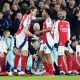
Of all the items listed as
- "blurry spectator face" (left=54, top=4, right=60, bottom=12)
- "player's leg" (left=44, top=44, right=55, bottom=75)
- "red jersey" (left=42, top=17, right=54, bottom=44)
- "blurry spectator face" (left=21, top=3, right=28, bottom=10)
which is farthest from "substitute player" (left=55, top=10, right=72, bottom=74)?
"blurry spectator face" (left=21, top=3, right=28, bottom=10)

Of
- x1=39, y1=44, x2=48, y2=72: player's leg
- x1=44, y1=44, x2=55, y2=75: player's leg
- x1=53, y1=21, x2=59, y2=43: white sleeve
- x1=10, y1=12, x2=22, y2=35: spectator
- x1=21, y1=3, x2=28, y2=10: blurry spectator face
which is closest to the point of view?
x1=44, y1=44, x2=55, y2=75: player's leg

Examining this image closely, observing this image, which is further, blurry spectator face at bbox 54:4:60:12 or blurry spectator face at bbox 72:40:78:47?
blurry spectator face at bbox 54:4:60:12

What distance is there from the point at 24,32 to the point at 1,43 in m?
1.28

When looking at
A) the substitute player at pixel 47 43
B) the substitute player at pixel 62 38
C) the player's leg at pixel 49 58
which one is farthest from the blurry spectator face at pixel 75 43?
the player's leg at pixel 49 58

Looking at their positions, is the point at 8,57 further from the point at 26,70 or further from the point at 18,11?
the point at 18,11

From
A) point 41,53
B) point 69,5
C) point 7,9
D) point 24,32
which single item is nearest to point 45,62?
point 41,53

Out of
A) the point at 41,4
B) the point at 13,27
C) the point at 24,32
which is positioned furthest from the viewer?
the point at 41,4

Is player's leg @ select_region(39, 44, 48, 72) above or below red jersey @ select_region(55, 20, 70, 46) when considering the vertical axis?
below

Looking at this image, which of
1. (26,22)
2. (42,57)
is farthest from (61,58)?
(26,22)

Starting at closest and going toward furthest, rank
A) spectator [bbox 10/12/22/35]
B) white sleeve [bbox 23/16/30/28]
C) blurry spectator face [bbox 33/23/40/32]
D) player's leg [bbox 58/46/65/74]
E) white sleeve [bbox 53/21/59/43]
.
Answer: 1. white sleeve [bbox 23/16/30/28]
2. white sleeve [bbox 53/21/59/43]
3. player's leg [bbox 58/46/65/74]
4. blurry spectator face [bbox 33/23/40/32]
5. spectator [bbox 10/12/22/35]

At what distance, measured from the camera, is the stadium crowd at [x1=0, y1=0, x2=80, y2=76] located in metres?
13.4

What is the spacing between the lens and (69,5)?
17.1 m

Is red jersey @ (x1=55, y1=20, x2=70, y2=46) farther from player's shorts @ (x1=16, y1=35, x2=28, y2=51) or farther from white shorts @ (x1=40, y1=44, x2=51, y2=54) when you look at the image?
player's shorts @ (x1=16, y1=35, x2=28, y2=51)

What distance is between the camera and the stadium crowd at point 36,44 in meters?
13.4
